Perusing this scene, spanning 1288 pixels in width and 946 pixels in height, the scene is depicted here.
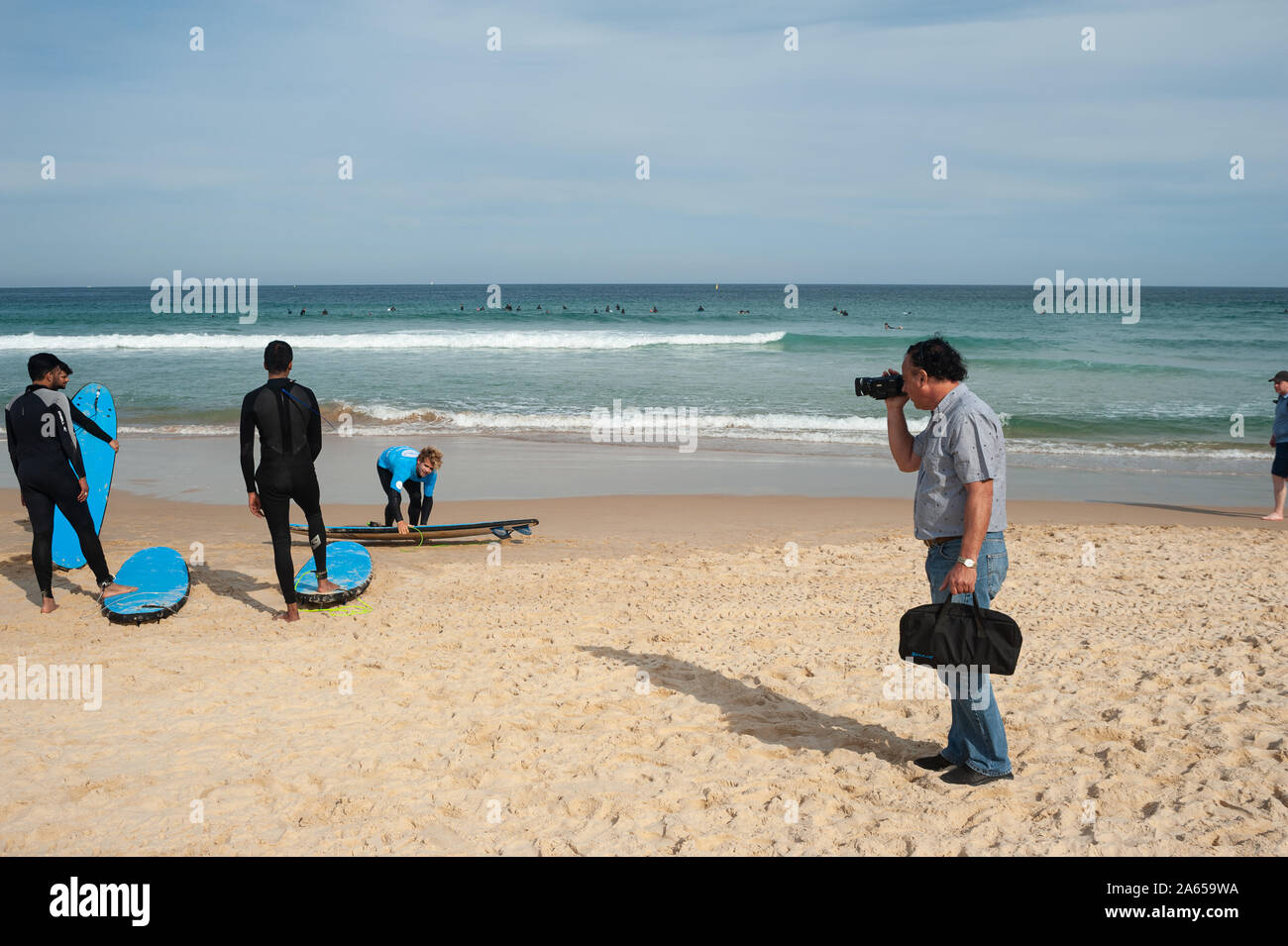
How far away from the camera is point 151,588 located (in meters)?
6.18

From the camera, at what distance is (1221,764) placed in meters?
3.69

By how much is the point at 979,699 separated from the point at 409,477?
5.98 metres

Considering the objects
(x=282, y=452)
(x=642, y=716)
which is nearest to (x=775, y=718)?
(x=642, y=716)

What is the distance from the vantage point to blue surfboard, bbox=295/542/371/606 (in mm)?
6152

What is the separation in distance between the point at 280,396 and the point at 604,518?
4394 millimetres

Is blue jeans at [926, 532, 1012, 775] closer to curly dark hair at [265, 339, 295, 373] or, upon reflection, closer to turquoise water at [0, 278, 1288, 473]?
curly dark hair at [265, 339, 295, 373]

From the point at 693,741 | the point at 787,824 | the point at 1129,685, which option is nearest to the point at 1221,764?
the point at 1129,685

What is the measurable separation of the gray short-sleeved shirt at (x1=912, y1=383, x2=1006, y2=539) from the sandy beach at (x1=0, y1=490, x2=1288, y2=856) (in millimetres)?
1121

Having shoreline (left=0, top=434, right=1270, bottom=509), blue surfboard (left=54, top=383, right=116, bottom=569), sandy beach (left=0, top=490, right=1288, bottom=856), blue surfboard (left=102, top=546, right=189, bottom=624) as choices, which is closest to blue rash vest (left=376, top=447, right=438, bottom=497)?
sandy beach (left=0, top=490, right=1288, bottom=856)

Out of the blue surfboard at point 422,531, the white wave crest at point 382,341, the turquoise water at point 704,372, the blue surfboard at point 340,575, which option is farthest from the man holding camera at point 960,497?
the white wave crest at point 382,341

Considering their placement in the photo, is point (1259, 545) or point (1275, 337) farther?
point (1275, 337)

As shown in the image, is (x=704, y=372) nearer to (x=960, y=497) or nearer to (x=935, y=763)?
(x=935, y=763)

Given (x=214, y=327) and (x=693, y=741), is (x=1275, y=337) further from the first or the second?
(x=214, y=327)

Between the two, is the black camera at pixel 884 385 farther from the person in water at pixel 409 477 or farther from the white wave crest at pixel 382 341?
the white wave crest at pixel 382 341
